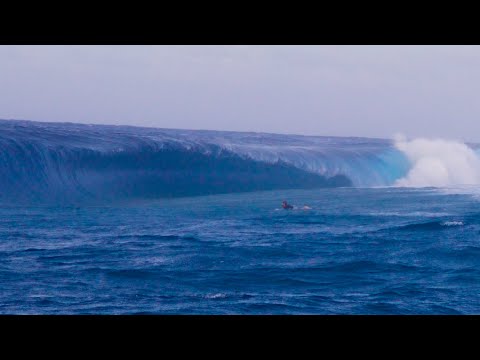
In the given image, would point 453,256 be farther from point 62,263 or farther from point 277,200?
point 277,200

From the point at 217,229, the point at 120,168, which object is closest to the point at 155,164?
the point at 120,168

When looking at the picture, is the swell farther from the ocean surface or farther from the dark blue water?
the dark blue water

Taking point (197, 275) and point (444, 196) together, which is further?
point (444, 196)

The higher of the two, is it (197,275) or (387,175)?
(387,175)

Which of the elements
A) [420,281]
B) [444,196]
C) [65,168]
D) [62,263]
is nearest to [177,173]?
[65,168]

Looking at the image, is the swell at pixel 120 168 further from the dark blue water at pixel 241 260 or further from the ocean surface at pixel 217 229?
the dark blue water at pixel 241 260

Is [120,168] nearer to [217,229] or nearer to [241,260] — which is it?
[217,229]
